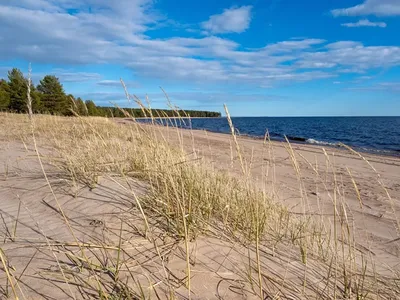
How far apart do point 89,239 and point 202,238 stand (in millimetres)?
878

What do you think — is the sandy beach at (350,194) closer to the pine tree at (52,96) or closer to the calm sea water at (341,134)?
the calm sea water at (341,134)

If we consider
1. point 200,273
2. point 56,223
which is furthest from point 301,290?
point 56,223

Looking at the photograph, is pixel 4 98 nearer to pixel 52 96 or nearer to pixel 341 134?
pixel 52 96

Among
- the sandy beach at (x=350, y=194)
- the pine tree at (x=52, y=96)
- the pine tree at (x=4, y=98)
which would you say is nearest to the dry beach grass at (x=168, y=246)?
the sandy beach at (x=350, y=194)

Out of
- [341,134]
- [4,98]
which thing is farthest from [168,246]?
[4,98]

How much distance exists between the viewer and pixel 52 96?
38062 mm

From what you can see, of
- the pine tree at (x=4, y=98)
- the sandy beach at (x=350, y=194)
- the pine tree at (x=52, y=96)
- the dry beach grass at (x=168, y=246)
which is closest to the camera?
the dry beach grass at (x=168, y=246)

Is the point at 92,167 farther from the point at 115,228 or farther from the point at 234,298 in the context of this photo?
the point at 234,298

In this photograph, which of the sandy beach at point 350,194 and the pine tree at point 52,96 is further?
the pine tree at point 52,96

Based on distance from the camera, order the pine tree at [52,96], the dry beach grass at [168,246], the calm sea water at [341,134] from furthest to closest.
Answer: the pine tree at [52,96] → the calm sea water at [341,134] → the dry beach grass at [168,246]

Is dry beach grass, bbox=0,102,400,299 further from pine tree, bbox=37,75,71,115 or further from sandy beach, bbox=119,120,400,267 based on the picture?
pine tree, bbox=37,75,71,115

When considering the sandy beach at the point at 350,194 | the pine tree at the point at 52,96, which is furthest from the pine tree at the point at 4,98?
the sandy beach at the point at 350,194

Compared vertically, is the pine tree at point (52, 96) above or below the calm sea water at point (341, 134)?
above

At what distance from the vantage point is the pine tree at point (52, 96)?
37531mm
